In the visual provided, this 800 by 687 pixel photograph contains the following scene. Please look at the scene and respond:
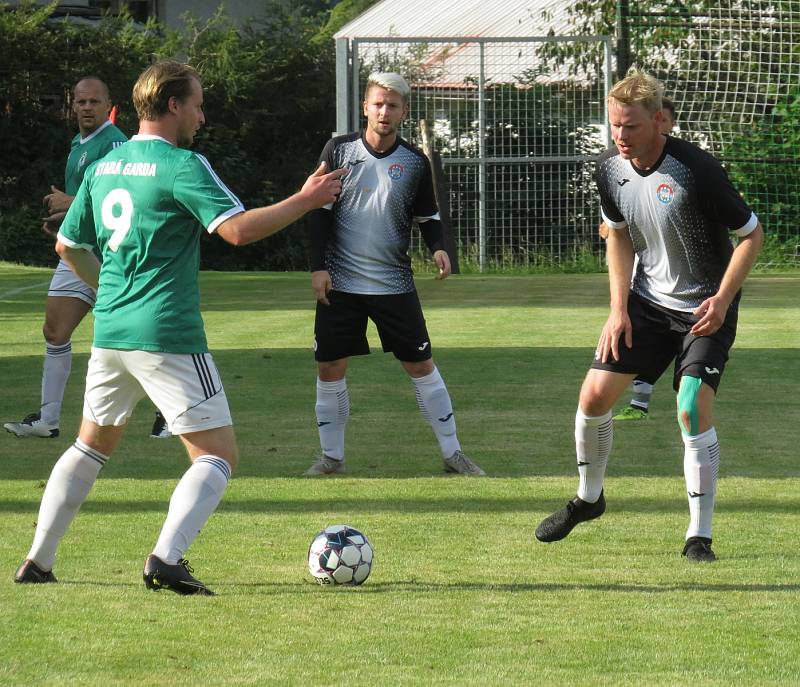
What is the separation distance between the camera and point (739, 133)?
24.8 metres

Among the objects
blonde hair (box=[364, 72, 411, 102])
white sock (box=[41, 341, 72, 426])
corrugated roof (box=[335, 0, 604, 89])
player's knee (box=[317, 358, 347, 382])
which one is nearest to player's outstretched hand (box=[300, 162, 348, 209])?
blonde hair (box=[364, 72, 411, 102])

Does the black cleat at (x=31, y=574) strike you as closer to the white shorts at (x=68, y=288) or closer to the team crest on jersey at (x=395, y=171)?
the team crest on jersey at (x=395, y=171)

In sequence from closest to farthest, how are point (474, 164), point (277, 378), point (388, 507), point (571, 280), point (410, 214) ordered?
point (388, 507) < point (410, 214) < point (277, 378) < point (571, 280) < point (474, 164)

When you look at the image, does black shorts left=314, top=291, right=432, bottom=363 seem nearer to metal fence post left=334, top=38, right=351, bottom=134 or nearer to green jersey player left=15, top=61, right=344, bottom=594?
green jersey player left=15, top=61, right=344, bottom=594

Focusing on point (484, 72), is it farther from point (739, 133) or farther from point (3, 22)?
point (3, 22)

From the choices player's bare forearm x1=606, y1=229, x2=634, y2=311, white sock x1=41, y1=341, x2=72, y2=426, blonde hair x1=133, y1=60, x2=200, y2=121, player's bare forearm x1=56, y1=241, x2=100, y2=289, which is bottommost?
white sock x1=41, y1=341, x2=72, y2=426

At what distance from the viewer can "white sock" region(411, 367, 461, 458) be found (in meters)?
8.30

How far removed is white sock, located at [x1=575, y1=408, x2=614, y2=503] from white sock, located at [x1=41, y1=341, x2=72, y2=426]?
419cm

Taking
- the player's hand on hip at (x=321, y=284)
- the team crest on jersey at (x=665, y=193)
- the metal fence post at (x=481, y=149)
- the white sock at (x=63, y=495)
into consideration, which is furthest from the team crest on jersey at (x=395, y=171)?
the metal fence post at (x=481, y=149)

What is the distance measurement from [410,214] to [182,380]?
3.06 m

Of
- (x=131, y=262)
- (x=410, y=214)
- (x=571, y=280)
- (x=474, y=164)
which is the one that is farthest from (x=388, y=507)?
(x=474, y=164)

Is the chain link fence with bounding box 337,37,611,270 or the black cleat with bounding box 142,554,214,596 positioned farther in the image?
Answer: the chain link fence with bounding box 337,37,611,270

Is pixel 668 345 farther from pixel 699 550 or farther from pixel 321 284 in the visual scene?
pixel 321 284

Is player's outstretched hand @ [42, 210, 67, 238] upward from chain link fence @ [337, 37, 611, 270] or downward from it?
upward
